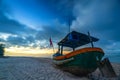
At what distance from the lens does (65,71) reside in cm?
1401

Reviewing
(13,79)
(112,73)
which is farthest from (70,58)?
(13,79)

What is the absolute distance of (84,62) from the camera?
11961 mm

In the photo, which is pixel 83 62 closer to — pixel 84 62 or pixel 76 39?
pixel 84 62

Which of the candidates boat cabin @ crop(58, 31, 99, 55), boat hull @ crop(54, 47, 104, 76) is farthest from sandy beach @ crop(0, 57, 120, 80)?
boat cabin @ crop(58, 31, 99, 55)

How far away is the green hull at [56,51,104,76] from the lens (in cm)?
1185

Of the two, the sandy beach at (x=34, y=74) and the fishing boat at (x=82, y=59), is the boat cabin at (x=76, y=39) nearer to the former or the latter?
the fishing boat at (x=82, y=59)

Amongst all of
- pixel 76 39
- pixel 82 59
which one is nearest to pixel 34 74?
pixel 82 59

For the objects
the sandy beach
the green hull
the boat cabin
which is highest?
the boat cabin

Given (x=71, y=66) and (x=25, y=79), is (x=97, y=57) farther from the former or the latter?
(x=25, y=79)

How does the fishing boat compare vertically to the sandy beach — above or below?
above

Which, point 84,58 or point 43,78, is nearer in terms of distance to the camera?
point 43,78

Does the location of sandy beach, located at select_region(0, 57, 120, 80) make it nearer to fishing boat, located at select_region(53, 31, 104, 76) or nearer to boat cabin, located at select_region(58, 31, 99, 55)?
fishing boat, located at select_region(53, 31, 104, 76)

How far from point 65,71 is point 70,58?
2.24m

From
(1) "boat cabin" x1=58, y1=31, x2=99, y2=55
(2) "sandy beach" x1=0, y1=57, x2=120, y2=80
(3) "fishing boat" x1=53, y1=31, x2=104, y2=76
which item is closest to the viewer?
(2) "sandy beach" x1=0, y1=57, x2=120, y2=80
